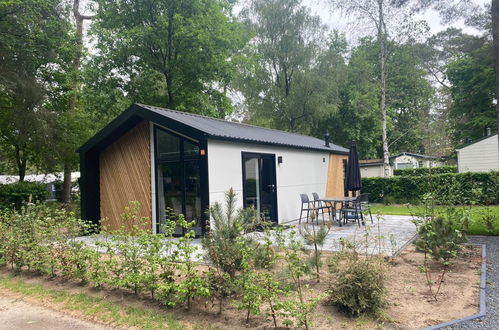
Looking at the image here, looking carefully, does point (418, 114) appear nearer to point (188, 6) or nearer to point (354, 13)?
point (354, 13)

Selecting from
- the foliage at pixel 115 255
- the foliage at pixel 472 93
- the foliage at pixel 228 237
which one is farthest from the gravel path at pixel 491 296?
the foliage at pixel 472 93

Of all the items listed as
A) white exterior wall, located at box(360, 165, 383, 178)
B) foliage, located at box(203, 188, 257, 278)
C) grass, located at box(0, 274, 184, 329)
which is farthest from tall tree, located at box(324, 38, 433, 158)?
grass, located at box(0, 274, 184, 329)

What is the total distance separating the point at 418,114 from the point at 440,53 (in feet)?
15.8

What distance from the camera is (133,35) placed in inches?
→ 546

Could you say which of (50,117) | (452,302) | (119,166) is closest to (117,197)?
(119,166)

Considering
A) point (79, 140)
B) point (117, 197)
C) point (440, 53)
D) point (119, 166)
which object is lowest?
point (117, 197)

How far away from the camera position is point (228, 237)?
3.98 meters

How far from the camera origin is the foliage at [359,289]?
3.42 metres

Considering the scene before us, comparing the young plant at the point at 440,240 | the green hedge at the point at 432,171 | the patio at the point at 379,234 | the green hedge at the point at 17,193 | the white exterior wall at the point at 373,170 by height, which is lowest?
the patio at the point at 379,234

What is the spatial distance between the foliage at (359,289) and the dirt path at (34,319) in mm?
2431

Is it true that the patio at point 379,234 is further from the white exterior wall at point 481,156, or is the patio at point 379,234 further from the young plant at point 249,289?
the white exterior wall at point 481,156

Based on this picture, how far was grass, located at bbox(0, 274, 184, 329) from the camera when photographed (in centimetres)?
344

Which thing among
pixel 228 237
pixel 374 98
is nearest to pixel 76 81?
pixel 228 237

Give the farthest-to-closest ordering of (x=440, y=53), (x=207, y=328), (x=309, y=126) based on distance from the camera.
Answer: (x=440, y=53)
(x=309, y=126)
(x=207, y=328)
